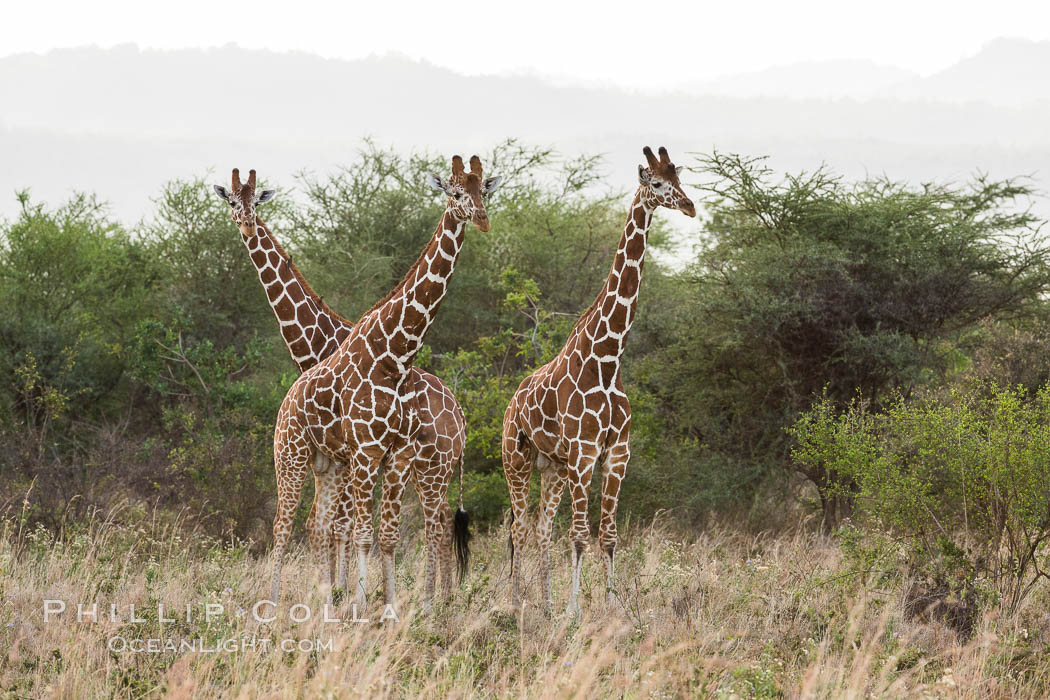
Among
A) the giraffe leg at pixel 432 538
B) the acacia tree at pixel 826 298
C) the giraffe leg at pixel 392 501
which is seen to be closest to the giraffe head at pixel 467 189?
the giraffe leg at pixel 392 501

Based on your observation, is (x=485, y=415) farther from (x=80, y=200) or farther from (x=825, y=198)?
(x=80, y=200)

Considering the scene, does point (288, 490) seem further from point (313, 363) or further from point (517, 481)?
point (517, 481)

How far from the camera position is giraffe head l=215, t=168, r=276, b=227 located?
332 inches

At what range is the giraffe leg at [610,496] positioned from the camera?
302 inches

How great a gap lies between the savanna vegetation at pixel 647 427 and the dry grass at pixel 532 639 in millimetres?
39

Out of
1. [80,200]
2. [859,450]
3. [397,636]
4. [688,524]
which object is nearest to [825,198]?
[688,524]

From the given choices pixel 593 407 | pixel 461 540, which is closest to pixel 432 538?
pixel 461 540

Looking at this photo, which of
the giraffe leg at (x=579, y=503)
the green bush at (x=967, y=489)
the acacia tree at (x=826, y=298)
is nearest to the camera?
the giraffe leg at (x=579, y=503)

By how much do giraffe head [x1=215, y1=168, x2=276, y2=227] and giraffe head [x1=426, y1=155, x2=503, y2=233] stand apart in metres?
2.06

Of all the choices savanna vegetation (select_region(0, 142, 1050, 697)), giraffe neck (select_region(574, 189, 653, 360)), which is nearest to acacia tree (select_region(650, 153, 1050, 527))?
savanna vegetation (select_region(0, 142, 1050, 697))

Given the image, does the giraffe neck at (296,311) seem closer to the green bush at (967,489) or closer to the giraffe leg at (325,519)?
the giraffe leg at (325,519)

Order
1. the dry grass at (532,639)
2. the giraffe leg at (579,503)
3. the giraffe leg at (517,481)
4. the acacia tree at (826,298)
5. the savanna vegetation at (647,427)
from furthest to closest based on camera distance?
the acacia tree at (826,298) < the giraffe leg at (517,481) < the giraffe leg at (579,503) < the savanna vegetation at (647,427) < the dry grass at (532,639)

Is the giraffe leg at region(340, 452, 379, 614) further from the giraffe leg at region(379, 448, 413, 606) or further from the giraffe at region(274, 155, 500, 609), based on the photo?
the giraffe leg at region(379, 448, 413, 606)

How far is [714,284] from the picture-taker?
49.4 ft
